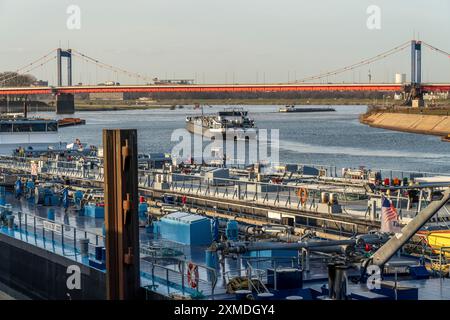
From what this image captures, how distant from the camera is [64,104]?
320ft

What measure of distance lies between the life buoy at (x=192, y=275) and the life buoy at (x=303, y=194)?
25.8 feet

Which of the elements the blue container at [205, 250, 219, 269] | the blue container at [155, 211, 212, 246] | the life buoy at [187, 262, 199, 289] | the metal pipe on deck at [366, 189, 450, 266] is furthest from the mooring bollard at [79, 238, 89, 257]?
the metal pipe on deck at [366, 189, 450, 266]

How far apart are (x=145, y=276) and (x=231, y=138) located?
5795cm

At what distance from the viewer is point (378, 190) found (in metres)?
20.1

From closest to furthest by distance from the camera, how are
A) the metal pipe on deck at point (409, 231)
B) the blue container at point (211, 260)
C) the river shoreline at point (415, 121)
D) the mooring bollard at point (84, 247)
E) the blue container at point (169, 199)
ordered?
the metal pipe on deck at point (409, 231) < the blue container at point (211, 260) < the mooring bollard at point (84, 247) < the blue container at point (169, 199) < the river shoreline at point (415, 121)

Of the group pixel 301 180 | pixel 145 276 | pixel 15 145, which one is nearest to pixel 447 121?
pixel 15 145

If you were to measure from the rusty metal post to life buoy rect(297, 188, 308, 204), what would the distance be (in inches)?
325

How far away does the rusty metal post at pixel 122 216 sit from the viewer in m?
11.8

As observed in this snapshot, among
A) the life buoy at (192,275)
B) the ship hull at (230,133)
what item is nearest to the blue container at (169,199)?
the life buoy at (192,275)

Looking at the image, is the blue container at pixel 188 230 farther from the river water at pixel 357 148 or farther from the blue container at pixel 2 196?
the river water at pixel 357 148

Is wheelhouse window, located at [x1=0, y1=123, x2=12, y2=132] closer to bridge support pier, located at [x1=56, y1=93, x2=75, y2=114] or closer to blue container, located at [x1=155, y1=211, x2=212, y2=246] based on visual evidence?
blue container, located at [x1=155, y1=211, x2=212, y2=246]

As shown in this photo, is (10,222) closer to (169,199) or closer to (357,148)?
(169,199)

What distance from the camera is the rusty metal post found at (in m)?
11.8

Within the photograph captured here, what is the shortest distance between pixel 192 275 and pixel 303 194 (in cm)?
861
